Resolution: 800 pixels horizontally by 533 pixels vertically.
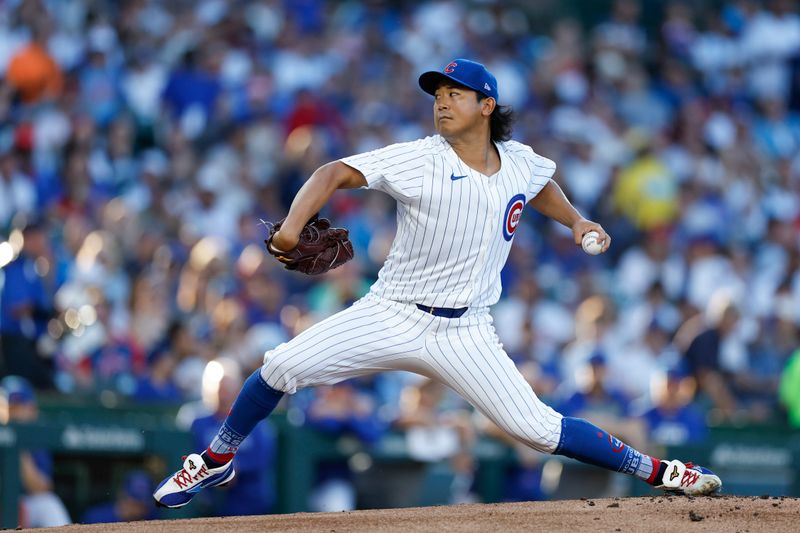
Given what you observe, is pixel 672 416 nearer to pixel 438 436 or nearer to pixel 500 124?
pixel 438 436

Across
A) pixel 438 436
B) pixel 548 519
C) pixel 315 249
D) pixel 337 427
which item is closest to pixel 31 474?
pixel 337 427

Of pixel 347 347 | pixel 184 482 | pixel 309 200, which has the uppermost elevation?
pixel 309 200

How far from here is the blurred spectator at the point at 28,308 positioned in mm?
9164

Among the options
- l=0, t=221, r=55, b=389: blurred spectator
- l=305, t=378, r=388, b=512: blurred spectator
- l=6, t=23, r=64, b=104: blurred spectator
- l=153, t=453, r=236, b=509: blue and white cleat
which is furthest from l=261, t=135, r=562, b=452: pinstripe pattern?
l=6, t=23, r=64, b=104: blurred spectator

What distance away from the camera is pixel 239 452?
349 inches

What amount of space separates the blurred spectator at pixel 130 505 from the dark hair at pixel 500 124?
3980 mm

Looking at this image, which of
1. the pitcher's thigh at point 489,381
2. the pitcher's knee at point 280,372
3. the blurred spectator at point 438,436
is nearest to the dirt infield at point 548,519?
the pitcher's thigh at point 489,381

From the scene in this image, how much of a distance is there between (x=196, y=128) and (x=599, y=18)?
584 cm

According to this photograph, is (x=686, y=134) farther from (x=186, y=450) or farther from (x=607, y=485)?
(x=186, y=450)

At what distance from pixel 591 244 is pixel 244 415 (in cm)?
157

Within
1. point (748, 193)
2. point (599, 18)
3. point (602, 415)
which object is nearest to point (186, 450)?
point (602, 415)

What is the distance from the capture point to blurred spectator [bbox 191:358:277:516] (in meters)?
8.76

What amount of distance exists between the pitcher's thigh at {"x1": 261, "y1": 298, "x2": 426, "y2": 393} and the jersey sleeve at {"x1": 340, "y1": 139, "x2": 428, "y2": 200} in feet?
1.61

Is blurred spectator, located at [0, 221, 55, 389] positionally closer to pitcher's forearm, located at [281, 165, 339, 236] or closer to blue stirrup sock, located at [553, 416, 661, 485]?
pitcher's forearm, located at [281, 165, 339, 236]
